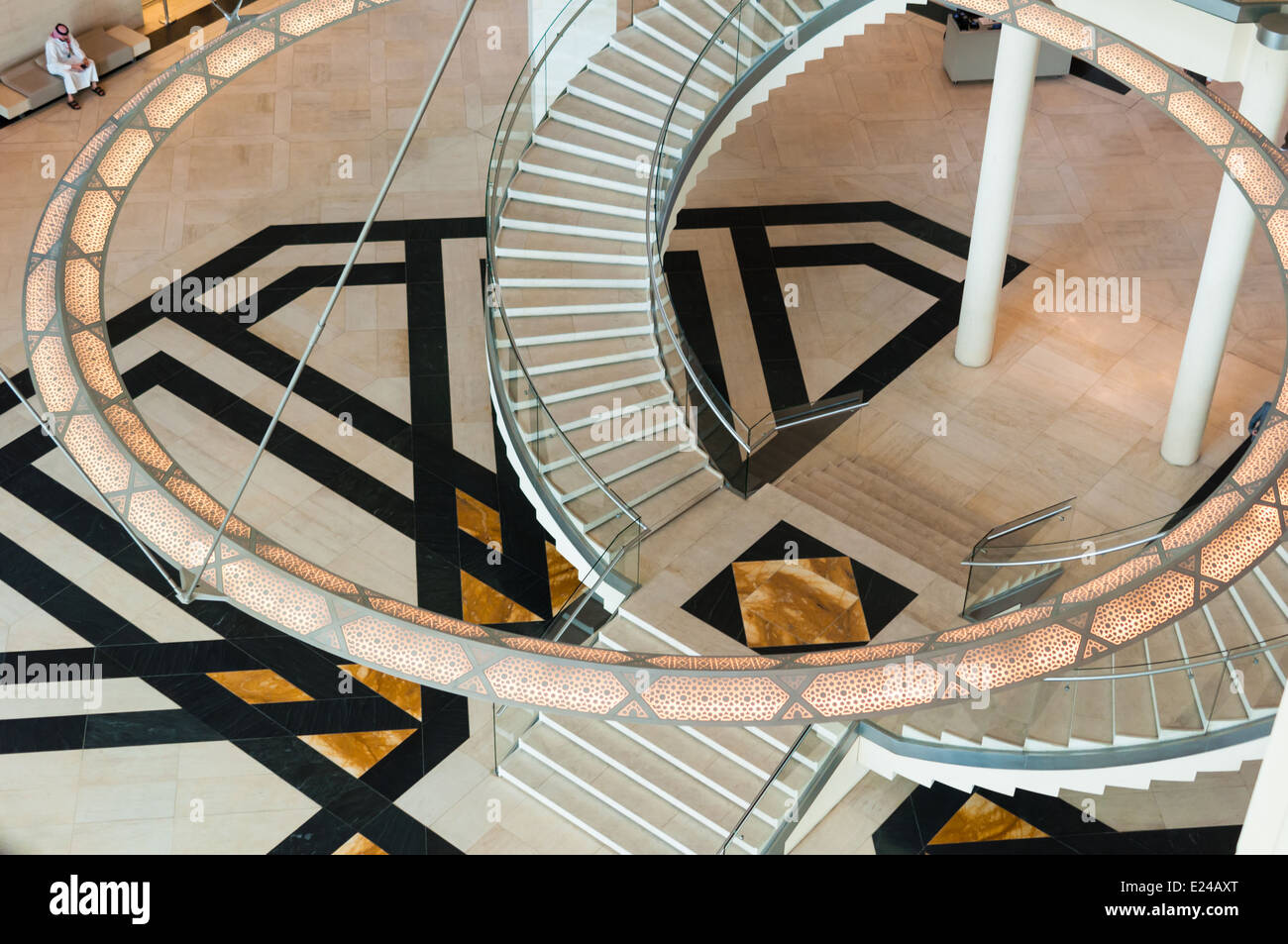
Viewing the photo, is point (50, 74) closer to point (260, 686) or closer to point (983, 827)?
point (260, 686)

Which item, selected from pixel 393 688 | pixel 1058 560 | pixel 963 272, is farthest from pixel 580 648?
pixel 963 272

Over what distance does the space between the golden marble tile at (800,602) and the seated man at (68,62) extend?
38.9 feet

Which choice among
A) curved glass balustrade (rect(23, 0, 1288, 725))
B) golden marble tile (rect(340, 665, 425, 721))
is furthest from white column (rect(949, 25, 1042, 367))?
curved glass balustrade (rect(23, 0, 1288, 725))

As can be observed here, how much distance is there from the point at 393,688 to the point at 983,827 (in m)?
5.45

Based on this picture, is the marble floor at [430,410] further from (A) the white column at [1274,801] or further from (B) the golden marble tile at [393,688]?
(A) the white column at [1274,801]

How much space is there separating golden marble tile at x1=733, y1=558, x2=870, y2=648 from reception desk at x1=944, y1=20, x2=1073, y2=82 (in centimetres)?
949

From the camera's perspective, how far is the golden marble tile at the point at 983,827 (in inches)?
490

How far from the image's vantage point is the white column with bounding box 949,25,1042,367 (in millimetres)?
14203

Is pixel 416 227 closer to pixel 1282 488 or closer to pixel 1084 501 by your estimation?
pixel 1084 501

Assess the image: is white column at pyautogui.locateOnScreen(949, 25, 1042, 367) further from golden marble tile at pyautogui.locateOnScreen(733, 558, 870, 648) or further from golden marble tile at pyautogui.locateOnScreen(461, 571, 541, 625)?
golden marble tile at pyautogui.locateOnScreen(461, 571, 541, 625)

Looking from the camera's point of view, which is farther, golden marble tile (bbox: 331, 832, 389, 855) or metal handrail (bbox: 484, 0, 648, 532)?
metal handrail (bbox: 484, 0, 648, 532)

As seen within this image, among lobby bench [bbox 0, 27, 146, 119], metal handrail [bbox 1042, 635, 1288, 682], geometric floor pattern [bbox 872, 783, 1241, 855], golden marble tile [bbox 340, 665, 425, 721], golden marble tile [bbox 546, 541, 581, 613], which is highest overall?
lobby bench [bbox 0, 27, 146, 119]

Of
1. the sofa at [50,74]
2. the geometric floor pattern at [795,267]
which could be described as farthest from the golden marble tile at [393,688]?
the sofa at [50,74]

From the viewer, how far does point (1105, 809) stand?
41.4 feet
